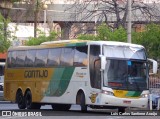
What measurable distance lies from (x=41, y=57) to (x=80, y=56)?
3598 millimetres

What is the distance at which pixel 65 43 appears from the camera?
101 ft

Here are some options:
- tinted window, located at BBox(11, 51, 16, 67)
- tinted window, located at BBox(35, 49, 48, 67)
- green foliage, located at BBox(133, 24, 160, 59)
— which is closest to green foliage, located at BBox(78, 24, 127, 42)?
green foliage, located at BBox(133, 24, 160, 59)

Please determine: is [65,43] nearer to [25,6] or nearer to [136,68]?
[136,68]

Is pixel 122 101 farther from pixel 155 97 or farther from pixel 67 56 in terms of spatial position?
pixel 155 97

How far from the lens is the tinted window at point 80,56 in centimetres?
2888

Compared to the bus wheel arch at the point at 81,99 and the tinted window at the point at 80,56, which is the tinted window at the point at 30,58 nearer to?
the tinted window at the point at 80,56

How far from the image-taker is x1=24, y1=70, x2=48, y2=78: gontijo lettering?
3195 centimetres

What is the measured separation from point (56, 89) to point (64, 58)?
1649 mm

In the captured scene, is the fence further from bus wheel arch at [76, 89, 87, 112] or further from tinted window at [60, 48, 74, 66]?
tinted window at [60, 48, 74, 66]

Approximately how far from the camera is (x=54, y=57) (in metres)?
31.2

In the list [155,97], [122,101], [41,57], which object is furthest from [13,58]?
[122,101]

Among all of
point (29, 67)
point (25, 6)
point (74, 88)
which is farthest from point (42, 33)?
point (74, 88)

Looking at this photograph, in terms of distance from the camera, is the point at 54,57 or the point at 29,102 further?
the point at 29,102

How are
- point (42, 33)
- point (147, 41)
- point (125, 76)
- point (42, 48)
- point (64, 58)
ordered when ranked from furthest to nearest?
point (42, 33)
point (147, 41)
point (42, 48)
point (64, 58)
point (125, 76)
